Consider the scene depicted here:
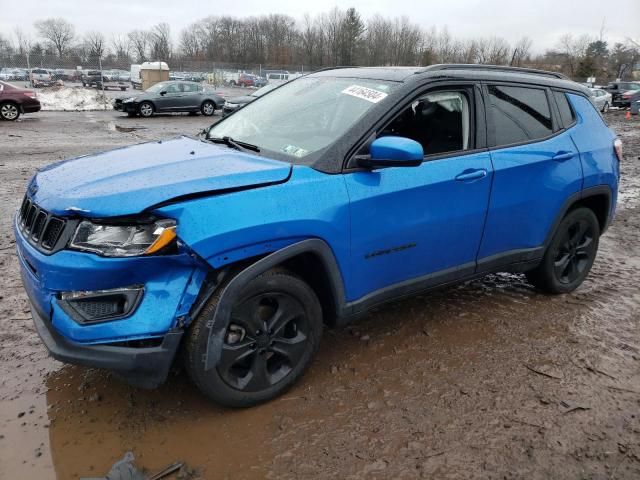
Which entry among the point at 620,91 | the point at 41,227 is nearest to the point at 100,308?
the point at 41,227

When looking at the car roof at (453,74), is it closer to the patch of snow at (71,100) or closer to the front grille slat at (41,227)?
the front grille slat at (41,227)

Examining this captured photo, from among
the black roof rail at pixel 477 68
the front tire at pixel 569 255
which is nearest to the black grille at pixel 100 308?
the black roof rail at pixel 477 68

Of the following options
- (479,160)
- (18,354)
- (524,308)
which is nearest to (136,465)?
(18,354)

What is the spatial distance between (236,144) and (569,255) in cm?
297

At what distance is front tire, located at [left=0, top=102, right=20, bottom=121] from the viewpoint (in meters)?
17.6

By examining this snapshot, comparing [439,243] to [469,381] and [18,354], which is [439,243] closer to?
[469,381]

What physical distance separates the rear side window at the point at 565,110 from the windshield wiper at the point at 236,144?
2491mm

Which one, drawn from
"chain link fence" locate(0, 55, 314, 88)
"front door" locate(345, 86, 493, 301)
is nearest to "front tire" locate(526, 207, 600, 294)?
"front door" locate(345, 86, 493, 301)

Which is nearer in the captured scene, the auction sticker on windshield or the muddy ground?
the muddy ground

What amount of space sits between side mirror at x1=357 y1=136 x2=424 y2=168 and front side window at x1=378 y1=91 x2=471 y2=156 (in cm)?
33

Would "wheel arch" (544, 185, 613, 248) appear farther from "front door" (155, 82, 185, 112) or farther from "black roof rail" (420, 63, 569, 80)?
"front door" (155, 82, 185, 112)

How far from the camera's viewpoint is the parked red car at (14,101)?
683 inches

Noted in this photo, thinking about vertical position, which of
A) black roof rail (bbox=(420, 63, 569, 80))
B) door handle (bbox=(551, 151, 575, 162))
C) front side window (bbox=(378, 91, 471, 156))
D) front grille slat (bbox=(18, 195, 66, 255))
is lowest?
front grille slat (bbox=(18, 195, 66, 255))

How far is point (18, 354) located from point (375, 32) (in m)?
76.2
